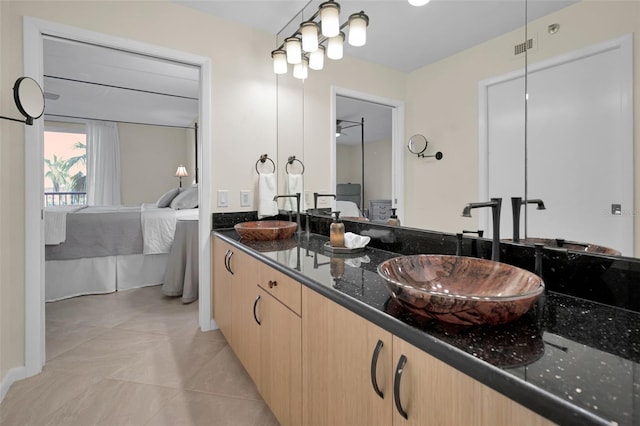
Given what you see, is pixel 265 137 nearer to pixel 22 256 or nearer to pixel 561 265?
pixel 22 256

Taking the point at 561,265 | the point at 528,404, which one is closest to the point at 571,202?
the point at 561,265

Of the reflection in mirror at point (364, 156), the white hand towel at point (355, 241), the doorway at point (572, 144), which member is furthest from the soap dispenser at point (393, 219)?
the doorway at point (572, 144)

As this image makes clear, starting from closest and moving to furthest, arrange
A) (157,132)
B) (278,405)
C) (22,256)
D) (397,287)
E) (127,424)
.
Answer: (397,287) < (278,405) < (127,424) < (22,256) < (157,132)

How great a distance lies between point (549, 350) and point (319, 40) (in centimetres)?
217

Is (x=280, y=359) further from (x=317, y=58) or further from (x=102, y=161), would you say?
(x=102, y=161)

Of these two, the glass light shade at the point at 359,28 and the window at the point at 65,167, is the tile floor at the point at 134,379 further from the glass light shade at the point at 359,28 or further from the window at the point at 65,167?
the window at the point at 65,167

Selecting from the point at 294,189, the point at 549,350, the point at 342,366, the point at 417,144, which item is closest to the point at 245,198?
the point at 294,189

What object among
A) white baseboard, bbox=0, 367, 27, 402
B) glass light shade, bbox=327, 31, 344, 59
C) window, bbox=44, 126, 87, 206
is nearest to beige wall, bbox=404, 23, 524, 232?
glass light shade, bbox=327, 31, 344, 59

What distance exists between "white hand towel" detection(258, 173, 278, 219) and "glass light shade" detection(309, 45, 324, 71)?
865mm

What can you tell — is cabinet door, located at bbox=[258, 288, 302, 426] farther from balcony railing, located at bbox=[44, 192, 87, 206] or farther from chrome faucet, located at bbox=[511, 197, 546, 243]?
balcony railing, located at bbox=[44, 192, 87, 206]

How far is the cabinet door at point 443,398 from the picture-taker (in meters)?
0.52

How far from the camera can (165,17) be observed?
85.4 inches

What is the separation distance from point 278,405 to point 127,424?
0.78 meters

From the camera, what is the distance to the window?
20.1 feet
